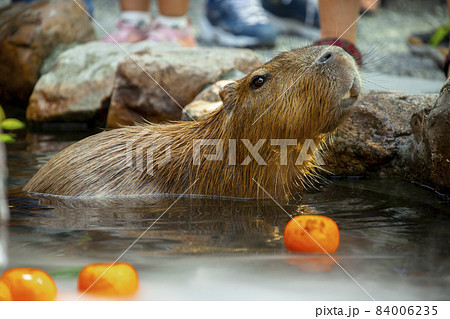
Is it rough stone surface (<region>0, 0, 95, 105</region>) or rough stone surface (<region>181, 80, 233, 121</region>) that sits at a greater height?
rough stone surface (<region>0, 0, 95, 105</region>)

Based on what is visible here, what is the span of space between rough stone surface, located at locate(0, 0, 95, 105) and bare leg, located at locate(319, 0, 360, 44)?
3.85 meters

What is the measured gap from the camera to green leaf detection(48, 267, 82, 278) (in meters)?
2.22

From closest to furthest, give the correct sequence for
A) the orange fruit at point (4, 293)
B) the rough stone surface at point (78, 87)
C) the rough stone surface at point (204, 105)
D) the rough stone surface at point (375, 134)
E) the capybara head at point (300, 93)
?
the orange fruit at point (4, 293), the capybara head at point (300, 93), the rough stone surface at point (375, 134), the rough stone surface at point (204, 105), the rough stone surface at point (78, 87)

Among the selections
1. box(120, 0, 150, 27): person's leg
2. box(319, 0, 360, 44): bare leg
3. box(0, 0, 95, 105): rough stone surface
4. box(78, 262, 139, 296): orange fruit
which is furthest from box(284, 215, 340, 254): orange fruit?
box(0, 0, 95, 105): rough stone surface

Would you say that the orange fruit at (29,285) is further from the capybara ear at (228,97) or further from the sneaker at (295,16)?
the sneaker at (295,16)

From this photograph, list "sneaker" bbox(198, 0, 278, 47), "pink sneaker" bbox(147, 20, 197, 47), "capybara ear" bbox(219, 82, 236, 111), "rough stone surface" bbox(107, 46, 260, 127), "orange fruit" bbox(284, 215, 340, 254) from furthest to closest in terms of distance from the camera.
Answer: "sneaker" bbox(198, 0, 278, 47) → "pink sneaker" bbox(147, 20, 197, 47) → "rough stone surface" bbox(107, 46, 260, 127) → "capybara ear" bbox(219, 82, 236, 111) → "orange fruit" bbox(284, 215, 340, 254)

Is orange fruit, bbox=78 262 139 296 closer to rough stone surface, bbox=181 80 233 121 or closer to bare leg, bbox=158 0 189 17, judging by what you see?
rough stone surface, bbox=181 80 233 121

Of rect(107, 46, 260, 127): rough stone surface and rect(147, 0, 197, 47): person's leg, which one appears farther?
rect(147, 0, 197, 47): person's leg

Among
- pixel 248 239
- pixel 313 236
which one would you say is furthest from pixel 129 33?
pixel 313 236

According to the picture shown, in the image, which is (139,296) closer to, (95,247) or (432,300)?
(95,247)

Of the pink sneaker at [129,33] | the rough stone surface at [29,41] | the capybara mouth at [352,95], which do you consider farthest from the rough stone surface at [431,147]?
the rough stone surface at [29,41]

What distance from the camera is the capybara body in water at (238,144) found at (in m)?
3.22

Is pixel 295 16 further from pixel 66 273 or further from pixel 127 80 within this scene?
pixel 66 273
